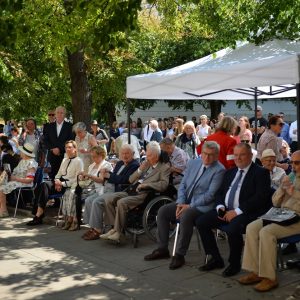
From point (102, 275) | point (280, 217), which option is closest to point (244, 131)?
point (280, 217)

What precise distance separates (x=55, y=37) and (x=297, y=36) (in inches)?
188

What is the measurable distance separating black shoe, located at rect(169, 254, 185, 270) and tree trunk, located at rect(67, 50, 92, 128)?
5.90 meters

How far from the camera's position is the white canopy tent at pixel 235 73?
5350 mm

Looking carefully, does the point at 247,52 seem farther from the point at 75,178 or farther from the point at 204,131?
the point at 204,131

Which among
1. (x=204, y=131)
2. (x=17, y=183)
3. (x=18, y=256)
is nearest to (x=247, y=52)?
(x=18, y=256)

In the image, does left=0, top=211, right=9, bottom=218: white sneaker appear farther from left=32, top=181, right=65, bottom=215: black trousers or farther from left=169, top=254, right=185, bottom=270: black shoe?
left=169, top=254, right=185, bottom=270: black shoe

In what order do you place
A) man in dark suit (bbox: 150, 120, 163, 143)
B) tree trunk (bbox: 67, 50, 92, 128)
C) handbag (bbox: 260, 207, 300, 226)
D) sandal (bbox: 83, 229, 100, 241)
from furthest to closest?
man in dark suit (bbox: 150, 120, 163, 143)
tree trunk (bbox: 67, 50, 92, 128)
sandal (bbox: 83, 229, 100, 241)
handbag (bbox: 260, 207, 300, 226)

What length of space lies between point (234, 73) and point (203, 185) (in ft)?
4.62

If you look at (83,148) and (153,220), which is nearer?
(153,220)

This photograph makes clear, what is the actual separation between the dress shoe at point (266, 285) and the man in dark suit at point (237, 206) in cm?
49

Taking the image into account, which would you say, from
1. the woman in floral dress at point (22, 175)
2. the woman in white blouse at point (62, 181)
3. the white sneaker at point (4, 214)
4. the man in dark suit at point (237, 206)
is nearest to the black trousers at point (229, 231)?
the man in dark suit at point (237, 206)

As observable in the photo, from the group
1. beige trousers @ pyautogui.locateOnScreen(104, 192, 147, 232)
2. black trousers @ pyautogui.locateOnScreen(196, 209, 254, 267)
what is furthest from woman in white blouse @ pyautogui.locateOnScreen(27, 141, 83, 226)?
black trousers @ pyautogui.locateOnScreen(196, 209, 254, 267)

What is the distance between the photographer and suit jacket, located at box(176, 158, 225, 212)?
5.63 m

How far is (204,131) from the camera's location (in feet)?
42.9
